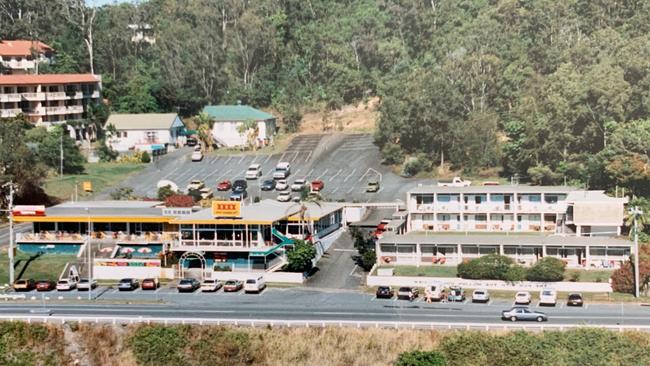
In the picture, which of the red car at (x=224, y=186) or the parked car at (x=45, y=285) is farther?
the red car at (x=224, y=186)

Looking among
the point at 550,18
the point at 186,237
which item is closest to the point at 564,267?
the point at 186,237

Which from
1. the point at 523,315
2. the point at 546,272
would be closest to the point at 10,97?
the point at 546,272

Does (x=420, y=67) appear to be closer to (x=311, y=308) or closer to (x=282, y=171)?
(x=282, y=171)

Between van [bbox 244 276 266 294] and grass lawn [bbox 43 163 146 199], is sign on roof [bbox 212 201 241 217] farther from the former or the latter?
grass lawn [bbox 43 163 146 199]

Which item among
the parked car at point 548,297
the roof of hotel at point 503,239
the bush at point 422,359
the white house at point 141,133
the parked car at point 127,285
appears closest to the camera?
the bush at point 422,359

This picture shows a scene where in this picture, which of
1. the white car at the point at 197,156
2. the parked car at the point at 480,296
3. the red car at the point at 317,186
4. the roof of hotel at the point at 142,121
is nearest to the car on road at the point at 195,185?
the red car at the point at 317,186

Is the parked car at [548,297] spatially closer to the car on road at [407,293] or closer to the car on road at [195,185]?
the car on road at [407,293]

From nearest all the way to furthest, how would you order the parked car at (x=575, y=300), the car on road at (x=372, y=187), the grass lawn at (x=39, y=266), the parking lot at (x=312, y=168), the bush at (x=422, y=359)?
the bush at (x=422, y=359) < the parked car at (x=575, y=300) < the grass lawn at (x=39, y=266) < the car on road at (x=372, y=187) < the parking lot at (x=312, y=168)

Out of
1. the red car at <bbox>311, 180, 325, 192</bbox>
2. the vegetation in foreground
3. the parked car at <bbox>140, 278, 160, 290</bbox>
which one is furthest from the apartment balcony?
the vegetation in foreground
